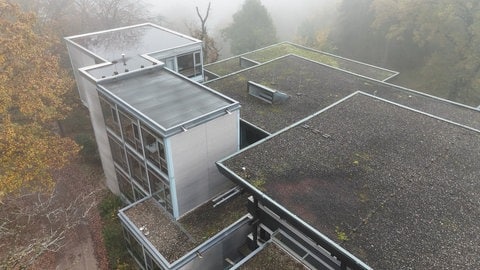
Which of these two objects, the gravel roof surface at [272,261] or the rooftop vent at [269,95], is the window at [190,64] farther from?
the gravel roof surface at [272,261]

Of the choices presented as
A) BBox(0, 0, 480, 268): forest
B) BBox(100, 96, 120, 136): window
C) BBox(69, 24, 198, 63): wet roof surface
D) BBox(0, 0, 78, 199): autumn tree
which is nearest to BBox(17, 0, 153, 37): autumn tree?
BBox(0, 0, 480, 268): forest

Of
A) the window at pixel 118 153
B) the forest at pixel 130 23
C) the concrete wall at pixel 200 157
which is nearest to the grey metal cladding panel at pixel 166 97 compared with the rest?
the concrete wall at pixel 200 157

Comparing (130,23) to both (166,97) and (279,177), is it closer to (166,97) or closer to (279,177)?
(166,97)

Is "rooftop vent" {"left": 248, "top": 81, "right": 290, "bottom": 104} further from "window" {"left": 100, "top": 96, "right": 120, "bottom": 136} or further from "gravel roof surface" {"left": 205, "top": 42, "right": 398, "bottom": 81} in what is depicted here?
"window" {"left": 100, "top": 96, "right": 120, "bottom": 136}

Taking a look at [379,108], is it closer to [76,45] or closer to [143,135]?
[143,135]

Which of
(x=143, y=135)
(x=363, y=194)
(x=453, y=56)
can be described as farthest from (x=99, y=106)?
(x=453, y=56)
